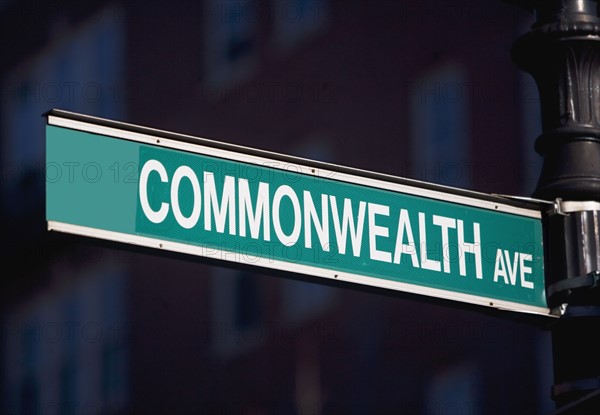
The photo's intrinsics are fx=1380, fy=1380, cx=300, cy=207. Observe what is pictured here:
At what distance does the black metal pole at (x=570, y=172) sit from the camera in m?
3.38

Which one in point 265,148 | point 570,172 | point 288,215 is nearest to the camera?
point 288,215

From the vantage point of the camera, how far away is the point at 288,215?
3.28 metres

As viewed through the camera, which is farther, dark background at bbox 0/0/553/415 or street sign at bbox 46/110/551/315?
dark background at bbox 0/0/553/415

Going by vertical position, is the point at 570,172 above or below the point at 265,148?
below

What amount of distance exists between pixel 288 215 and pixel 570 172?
79 cm

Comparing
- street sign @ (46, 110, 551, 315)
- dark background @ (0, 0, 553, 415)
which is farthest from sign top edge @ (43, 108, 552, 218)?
dark background @ (0, 0, 553, 415)

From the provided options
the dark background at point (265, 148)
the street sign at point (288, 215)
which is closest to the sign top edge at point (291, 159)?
the street sign at point (288, 215)

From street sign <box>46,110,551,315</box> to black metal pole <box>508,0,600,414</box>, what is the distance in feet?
0.23

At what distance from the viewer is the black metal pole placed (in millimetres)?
3383

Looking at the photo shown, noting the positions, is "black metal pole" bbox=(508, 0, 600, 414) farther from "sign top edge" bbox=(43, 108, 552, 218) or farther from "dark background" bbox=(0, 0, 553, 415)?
"dark background" bbox=(0, 0, 553, 415)

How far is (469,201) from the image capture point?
3520mm

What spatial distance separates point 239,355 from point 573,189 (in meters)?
6.22

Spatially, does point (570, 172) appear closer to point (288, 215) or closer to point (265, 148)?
point (288, 215)

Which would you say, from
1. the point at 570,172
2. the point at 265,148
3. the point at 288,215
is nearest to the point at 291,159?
the point at 288,215
